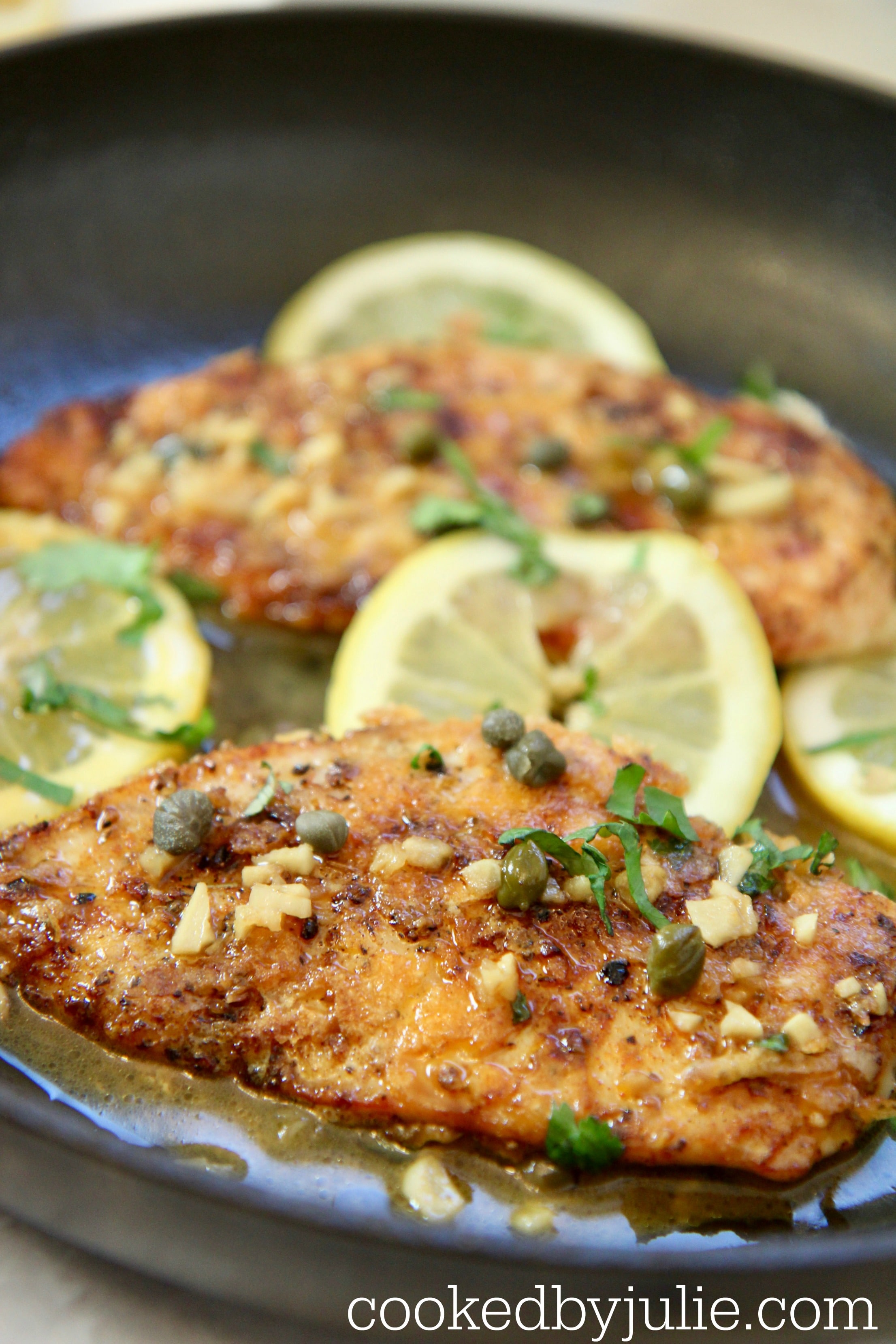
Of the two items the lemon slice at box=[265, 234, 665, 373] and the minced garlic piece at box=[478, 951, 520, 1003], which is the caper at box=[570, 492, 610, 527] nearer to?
the lemon slice at box=[265, 234, 665, 373]

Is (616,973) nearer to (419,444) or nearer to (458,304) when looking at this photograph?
(419,444)

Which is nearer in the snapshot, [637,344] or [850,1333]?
[850,1333]

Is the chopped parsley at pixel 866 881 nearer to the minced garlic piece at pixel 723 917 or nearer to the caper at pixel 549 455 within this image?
the minced garlic piece at pixel 723 917

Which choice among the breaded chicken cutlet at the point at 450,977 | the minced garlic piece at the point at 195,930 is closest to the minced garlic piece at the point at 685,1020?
the breaded chicken cutlet at the point at 450,977

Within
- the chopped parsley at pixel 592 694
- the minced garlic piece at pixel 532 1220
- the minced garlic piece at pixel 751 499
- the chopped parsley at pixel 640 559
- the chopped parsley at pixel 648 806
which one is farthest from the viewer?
the minced garlic piece at pixel 751 499

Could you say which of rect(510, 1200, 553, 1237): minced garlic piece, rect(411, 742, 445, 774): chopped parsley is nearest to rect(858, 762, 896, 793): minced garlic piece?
rect(411, 742, 445, 774): chopped parsley

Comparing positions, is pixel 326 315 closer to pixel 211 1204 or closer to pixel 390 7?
pixel 390 7

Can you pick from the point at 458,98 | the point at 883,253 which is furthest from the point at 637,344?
the point at 458,98
